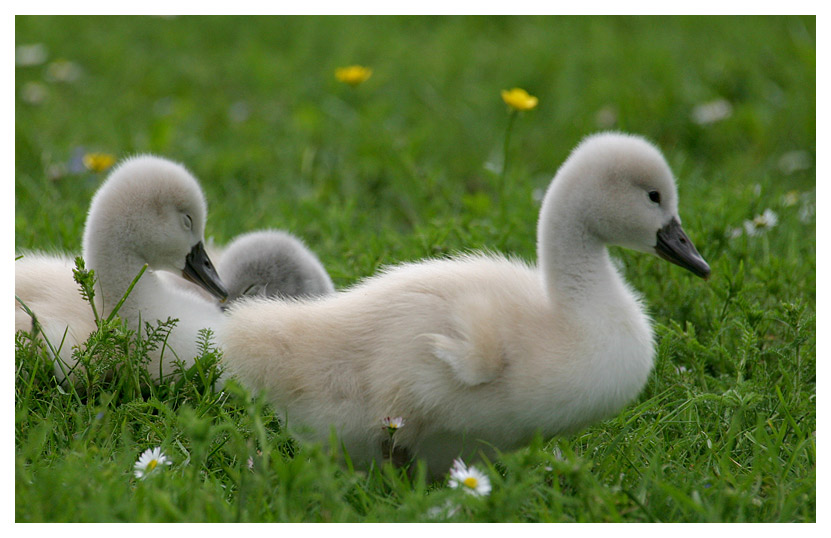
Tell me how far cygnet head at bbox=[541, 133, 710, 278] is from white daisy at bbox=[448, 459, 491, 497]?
33.4 inches

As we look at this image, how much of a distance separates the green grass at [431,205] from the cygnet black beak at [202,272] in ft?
1.49

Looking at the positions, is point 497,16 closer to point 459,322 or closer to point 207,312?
point 207,312

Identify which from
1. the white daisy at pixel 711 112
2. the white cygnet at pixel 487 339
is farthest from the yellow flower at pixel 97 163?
the white daisy at pixel 711 112

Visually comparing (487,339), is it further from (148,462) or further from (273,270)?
(273,270)

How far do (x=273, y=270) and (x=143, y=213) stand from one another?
62cm

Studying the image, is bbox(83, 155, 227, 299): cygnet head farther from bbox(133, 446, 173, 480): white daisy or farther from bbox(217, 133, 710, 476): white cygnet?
bbox(133, 446, 173, 480): white daisy

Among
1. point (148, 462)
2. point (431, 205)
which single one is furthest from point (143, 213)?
point (431, 205)

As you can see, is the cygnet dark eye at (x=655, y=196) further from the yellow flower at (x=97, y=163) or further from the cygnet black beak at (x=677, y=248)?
the yellow flower at (x=97, y=163)

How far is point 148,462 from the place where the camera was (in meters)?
2.80

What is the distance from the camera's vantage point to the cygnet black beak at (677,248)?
3.10m

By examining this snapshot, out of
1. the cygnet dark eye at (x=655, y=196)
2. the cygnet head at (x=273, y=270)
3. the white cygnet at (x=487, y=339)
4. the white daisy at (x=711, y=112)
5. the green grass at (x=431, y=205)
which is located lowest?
the white daisy at (x=711, y=112)

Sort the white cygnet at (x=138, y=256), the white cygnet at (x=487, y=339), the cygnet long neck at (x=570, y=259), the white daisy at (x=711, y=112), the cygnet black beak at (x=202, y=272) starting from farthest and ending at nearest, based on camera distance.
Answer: the white daisy at (x=711, y=112), the cygnet black beak at (x=202, y=272), the white cygnet at (x=138, y=256), the cygnet long neck at (x=570, y=259), the white cygnet at (x=487, y=339)

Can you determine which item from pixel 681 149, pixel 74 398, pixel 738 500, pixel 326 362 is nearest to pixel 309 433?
pixel 326 362

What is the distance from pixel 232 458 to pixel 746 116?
4747mm
